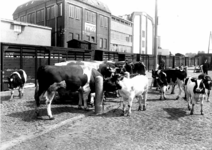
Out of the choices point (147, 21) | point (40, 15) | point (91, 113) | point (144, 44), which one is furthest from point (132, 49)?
point (91, 113)

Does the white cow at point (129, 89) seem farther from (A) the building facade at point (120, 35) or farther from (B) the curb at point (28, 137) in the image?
(A) the building facade at point (120, 35)

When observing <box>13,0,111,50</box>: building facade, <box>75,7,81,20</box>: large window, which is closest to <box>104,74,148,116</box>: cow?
<box>13,0,111,50</box>: building facade

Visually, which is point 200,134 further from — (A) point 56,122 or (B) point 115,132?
(A) point 56,122

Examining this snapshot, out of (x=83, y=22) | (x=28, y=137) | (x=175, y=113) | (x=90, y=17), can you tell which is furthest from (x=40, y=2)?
(x=28, y=137)

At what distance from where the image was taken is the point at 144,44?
66.0m

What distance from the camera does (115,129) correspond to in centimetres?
609

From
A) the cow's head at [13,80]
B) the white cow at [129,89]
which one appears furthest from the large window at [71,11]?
the white cow at [129,89]

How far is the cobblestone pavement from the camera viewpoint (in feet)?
16.4

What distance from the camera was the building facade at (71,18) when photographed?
121ft

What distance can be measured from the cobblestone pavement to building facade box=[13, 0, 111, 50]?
30232mm

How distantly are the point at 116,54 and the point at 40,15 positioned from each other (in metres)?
22.5

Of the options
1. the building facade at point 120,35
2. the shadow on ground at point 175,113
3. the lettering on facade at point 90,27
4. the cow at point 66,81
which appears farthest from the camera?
the building facade at point 120,35

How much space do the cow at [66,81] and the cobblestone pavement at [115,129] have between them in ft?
2.61

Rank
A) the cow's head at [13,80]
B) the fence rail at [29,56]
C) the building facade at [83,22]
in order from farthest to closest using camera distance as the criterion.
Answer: the building facade at [83,22], the fence rail at [29,56], the cow's head at [13,80]
